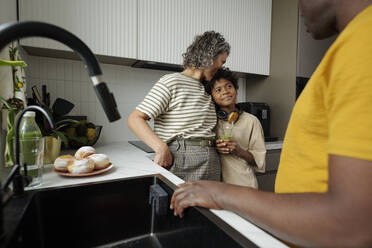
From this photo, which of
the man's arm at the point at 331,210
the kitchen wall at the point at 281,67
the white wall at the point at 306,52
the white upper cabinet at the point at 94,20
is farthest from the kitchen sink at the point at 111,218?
the white wall at the point at 306,52

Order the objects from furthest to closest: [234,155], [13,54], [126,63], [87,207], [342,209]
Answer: [126,63]
[234,155]
[13,54]
[87,207]
[342,209]

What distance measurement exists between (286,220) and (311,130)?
0.17m

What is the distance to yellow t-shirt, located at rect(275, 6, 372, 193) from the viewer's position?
0.89ft

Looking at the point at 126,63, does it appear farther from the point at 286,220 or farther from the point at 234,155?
the point at 286,220

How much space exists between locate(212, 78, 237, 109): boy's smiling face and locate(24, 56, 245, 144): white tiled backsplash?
0.78m

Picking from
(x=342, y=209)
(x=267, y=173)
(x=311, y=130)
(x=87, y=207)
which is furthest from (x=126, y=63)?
(x=342, y=209)

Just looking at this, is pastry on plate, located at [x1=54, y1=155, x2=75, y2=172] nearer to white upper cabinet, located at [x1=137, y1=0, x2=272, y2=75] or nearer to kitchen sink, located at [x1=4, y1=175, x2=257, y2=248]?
kitchen sink, located at [x1=4, y1=175, x2=257, y2=248]

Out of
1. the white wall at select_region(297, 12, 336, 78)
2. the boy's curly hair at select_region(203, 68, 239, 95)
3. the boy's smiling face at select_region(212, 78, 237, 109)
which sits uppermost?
the white wall at select_region(297, 12, 336, 78)

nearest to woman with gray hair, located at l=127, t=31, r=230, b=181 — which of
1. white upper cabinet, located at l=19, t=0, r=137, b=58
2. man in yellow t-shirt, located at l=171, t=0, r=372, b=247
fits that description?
white upper cabinet, located at l=19, t=0, r=137, b=58

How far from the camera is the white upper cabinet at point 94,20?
133 cm

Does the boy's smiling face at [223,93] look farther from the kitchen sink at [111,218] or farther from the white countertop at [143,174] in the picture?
the kitchen sink at [111,218]

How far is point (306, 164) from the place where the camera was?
0.43m

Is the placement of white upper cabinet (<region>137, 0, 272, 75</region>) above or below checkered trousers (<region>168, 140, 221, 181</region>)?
above

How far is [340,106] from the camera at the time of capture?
0.29 m
